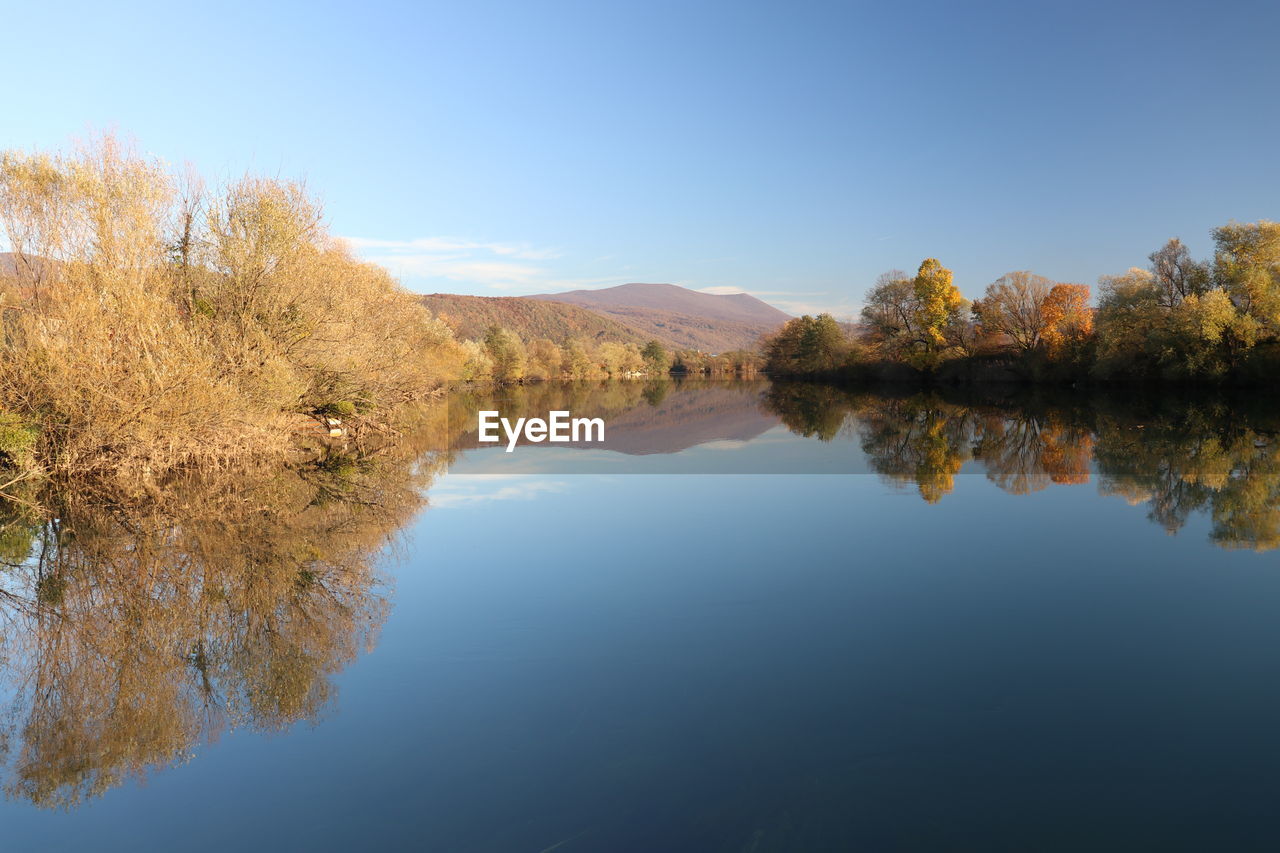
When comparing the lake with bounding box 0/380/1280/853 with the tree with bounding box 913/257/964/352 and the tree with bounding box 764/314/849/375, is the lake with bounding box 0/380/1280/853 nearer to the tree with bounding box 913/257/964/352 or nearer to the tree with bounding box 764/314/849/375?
the tree with bounding box 913/257/964/352

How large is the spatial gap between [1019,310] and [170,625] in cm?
5551

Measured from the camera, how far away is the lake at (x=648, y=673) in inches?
165

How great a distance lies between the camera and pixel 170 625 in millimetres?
7273

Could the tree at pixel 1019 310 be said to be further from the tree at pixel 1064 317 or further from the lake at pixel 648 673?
the lake at pixel 648 673

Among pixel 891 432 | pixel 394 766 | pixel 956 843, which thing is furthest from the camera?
pixel 891 432

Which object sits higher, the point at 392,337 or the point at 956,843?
the point at 392,337

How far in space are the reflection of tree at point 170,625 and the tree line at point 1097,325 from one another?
40.6 metres

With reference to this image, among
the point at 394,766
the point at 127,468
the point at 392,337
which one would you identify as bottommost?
the point at 394,766

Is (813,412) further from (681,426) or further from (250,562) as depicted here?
(250,562)

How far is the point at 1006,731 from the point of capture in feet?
16.3

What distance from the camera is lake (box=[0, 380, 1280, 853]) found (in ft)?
13.8

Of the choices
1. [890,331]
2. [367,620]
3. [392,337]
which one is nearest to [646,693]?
[367,620]

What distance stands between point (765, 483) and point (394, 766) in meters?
11.5

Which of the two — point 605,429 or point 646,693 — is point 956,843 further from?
point 605,429
